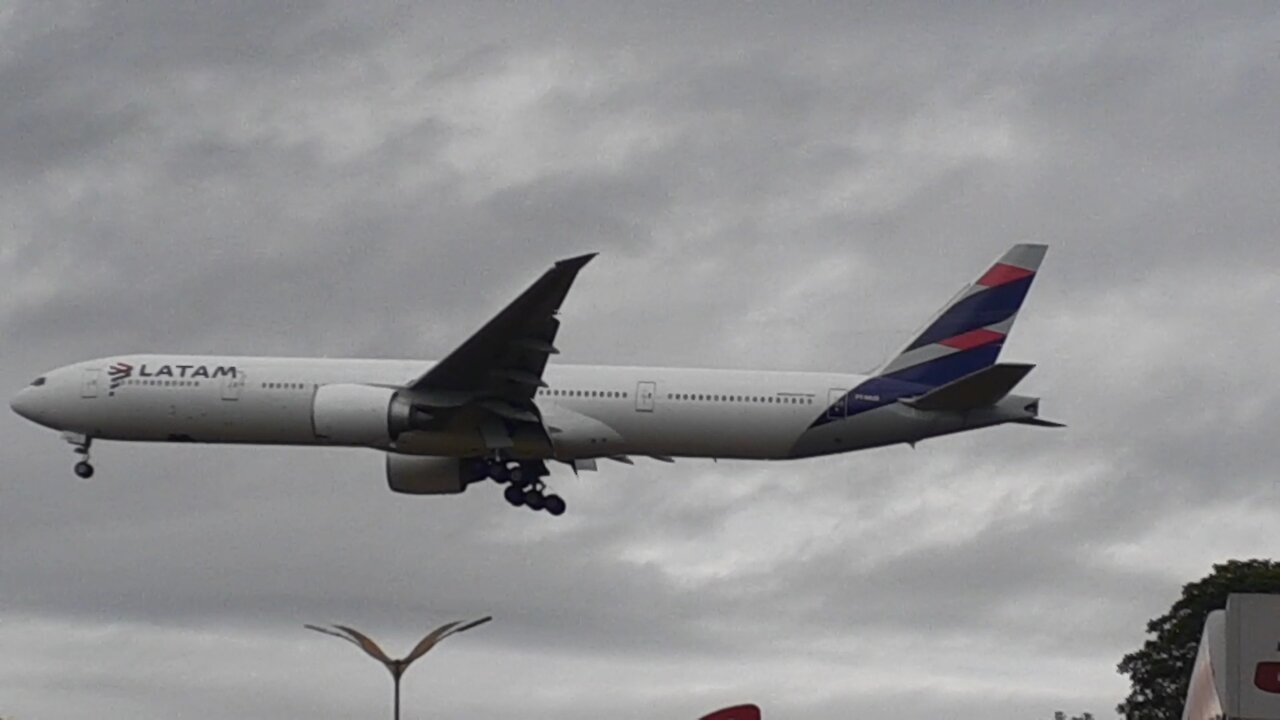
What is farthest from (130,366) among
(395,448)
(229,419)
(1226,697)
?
(1226,697)

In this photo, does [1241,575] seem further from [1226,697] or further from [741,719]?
[741,719]

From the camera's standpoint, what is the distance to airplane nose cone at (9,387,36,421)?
62781mm

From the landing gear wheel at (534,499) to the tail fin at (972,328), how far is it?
984 cm

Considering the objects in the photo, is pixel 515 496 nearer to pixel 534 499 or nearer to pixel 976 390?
pixel 534 499

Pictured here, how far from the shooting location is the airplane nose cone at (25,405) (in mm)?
62781

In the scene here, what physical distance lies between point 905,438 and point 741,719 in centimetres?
2900

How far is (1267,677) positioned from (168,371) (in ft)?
108

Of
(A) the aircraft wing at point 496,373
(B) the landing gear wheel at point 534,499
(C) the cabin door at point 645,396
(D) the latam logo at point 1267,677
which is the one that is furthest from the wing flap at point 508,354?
(D) the latam logo at point 1267,677

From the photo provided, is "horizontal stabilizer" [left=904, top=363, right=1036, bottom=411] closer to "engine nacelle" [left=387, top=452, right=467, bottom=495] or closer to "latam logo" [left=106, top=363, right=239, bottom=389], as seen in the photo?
"engine nacelle" [left=387, top=452, right=467, bottom=495]

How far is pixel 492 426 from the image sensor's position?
194ft

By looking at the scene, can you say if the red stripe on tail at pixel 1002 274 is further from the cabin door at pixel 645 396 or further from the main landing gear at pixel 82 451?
the main landing gear at pixel 82 451

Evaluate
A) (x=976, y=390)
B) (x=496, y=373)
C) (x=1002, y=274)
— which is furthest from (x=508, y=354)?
(x=1002, y=274)

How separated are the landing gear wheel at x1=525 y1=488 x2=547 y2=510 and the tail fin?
9.84 metres

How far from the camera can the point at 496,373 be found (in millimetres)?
58000
